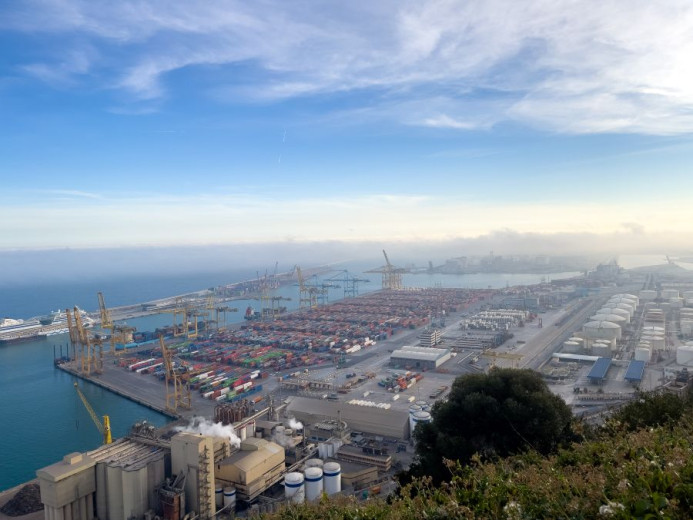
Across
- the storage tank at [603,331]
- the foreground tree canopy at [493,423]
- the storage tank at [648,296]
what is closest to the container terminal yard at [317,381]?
the storage tank at [648,296]

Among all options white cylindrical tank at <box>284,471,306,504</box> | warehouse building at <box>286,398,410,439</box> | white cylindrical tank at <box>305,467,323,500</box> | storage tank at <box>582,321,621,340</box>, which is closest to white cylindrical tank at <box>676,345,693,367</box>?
storage tank at <box>582,321,621,340</box>

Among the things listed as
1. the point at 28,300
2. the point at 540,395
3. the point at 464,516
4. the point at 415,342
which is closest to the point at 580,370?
the point at 415,342

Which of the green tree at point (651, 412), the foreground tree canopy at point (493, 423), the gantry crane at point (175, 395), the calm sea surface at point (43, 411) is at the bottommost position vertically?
the calm sea surface at point (43, 411)

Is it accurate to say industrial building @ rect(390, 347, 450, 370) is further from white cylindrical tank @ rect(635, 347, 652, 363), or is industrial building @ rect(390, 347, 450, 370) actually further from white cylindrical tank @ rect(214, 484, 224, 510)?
white cylindrical tank @ rect(214, 484, 224, 510)

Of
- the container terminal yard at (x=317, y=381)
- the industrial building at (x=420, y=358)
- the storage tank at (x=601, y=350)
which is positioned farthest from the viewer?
the storage tank at (x=601, y=350)

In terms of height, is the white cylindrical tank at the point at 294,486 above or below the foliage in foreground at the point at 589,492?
below

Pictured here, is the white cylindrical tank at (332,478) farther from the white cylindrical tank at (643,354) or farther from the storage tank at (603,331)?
the storage tank at (603,331)

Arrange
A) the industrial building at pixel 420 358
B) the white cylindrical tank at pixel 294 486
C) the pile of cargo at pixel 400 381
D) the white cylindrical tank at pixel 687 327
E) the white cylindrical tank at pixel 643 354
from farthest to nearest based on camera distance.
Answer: the white cylindrical tank at pixel 687 327, the industrial building at pixel 420 358, the white cylindrical tank at pixel 643 354, the pile of cargo at pixel 400 381, the white cylindrical tank at pixel 294 486
